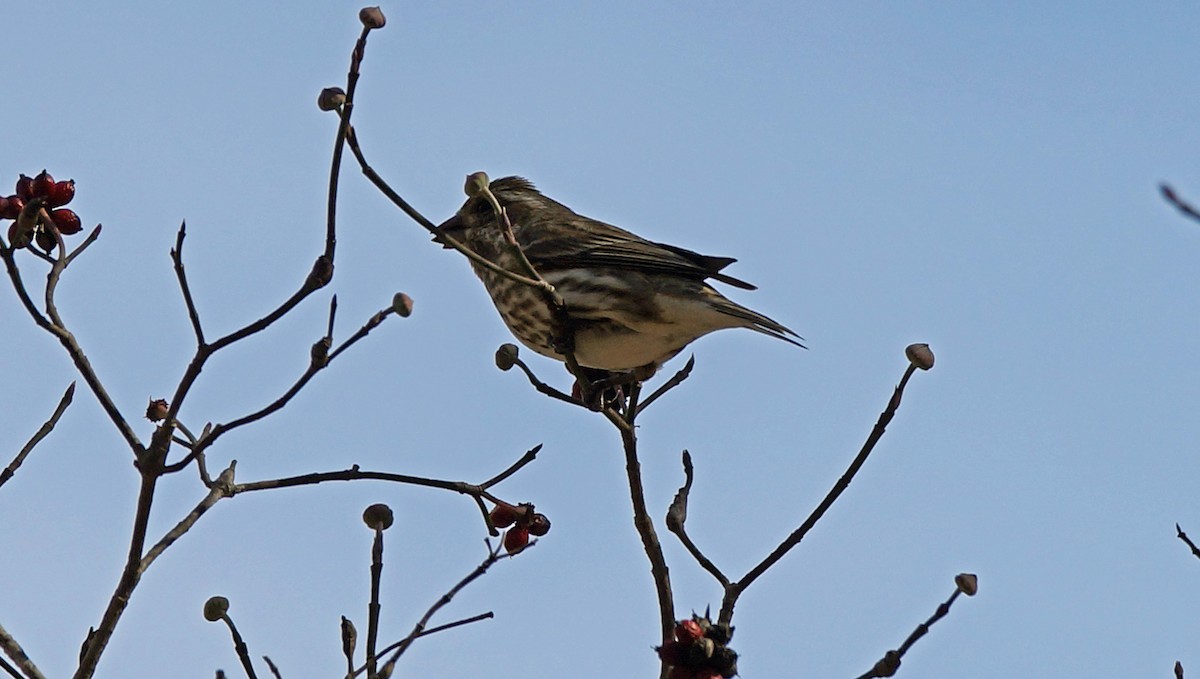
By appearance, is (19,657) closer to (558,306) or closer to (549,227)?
(558,306)

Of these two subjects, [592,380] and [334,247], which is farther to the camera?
[592,380]

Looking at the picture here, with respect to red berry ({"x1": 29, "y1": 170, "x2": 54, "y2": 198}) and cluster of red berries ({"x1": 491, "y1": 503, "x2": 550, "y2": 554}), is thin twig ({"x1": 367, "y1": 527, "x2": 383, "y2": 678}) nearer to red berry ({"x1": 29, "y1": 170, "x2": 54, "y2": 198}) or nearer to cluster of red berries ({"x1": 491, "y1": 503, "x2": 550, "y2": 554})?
cluster of red berries ({"x1": 491, "y1": 503, "x2": 550, "y2": 554})

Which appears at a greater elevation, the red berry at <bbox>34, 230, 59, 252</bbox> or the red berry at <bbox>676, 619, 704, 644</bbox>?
the red berry at <bbox>34, 230, 59, 252</bbox>

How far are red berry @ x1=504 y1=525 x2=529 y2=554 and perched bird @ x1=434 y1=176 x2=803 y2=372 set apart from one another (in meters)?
1.46

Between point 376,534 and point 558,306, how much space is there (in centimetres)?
219

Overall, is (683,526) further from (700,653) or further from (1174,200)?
(1174,200)

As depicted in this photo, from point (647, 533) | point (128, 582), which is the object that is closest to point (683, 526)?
point (647, 533)

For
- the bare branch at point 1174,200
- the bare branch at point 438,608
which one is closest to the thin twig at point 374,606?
the bare branch at point 438,608

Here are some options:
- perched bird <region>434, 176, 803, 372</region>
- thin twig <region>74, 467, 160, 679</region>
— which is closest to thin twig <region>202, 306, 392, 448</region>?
thin twig <region>74, 467, 160, 679</region>

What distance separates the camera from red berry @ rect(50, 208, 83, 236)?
5.22m

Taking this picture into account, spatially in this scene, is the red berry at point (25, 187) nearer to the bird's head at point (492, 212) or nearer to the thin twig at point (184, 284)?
the thin twig at point (184, 284)

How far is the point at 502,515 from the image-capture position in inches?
227

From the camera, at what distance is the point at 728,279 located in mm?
7723

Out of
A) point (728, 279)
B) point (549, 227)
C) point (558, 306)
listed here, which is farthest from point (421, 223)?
point (549, 227)
